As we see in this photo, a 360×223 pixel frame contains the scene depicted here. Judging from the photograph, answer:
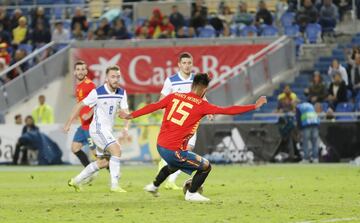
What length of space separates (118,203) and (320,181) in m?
6.75

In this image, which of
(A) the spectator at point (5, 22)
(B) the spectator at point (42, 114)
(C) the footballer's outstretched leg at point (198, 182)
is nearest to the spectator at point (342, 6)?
(B) the spectator at point (42, 114)

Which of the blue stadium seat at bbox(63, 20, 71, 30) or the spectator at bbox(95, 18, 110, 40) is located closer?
the spectator at bbox(95, 18, 110, 40)

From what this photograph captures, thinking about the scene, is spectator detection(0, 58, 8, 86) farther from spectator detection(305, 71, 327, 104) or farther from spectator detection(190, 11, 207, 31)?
spectator detection(305, 71, 327, 104)

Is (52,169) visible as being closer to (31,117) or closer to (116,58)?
(31,117)

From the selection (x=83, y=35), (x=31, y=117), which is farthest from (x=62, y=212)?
(x=83, y=35)

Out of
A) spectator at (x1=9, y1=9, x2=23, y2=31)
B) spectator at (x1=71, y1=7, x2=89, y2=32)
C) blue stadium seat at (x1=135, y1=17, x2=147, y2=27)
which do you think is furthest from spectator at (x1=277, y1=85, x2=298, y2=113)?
spectator at (x1=9, y1=9, x2=23, y2=31)

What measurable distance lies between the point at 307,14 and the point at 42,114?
9.34 metres

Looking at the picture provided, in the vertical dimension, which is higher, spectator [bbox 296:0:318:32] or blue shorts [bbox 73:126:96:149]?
spectator [bbox 296:0:318:32]

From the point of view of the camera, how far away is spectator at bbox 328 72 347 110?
31.9m

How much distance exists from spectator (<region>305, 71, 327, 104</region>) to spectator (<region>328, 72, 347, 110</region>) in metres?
0.31

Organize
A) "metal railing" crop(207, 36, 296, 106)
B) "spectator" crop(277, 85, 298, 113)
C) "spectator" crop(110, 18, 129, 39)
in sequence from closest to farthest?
"spectator" crop(277, 85, 298, 113) → "metal railing" crop(207, 36, 296, 106) → "spectator" crop(110, 18, 129, 39)

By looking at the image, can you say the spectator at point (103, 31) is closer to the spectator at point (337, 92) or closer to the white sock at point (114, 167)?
the spectator at point (337, 92)

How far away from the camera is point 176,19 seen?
3694 cm

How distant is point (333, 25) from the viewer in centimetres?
3591
